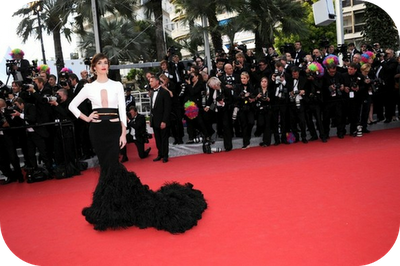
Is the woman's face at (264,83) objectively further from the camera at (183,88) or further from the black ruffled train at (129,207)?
the black ruffled train at (129,207)

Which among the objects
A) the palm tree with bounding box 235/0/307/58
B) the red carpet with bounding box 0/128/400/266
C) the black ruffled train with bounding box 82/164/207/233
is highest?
the palm tree with bounding box 235/0/307/58

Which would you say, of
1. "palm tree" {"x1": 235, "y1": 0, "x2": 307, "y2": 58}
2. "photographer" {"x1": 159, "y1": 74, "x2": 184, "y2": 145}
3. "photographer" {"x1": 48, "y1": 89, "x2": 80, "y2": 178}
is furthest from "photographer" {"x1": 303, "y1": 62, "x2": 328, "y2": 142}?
"photographer" {"x1": 48, "y1": 89, "x2": 80, "y2": 178}

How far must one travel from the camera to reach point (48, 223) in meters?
4.64

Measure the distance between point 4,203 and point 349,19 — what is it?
38.0m

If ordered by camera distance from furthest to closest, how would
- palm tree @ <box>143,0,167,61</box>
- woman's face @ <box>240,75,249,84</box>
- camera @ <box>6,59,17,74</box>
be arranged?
palm tree @ <box>143,0,167,61</box>, camera @ <box>6,59,17,74</box>, woman's face @ <box>240,75,249,84</box>

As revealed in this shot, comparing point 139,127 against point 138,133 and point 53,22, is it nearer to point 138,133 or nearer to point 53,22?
point 138,133

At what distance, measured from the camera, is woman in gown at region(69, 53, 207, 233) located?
13.8 ft

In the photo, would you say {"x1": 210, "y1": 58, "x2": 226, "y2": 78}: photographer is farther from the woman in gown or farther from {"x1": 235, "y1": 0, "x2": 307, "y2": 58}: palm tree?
the woman in gown

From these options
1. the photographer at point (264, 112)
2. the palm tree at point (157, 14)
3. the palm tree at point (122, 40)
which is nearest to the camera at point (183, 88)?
the photographer at point (264, 112)

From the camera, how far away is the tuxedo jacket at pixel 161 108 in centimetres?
796

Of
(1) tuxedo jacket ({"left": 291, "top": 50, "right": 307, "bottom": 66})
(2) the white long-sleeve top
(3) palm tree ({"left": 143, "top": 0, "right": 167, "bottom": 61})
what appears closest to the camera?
(2) the white long-sleeve top

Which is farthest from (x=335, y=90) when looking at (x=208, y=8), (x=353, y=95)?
(x=208, y=8)

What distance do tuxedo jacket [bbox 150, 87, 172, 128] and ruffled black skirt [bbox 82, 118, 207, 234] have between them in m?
3.61

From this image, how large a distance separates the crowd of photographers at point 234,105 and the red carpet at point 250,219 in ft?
2.94
